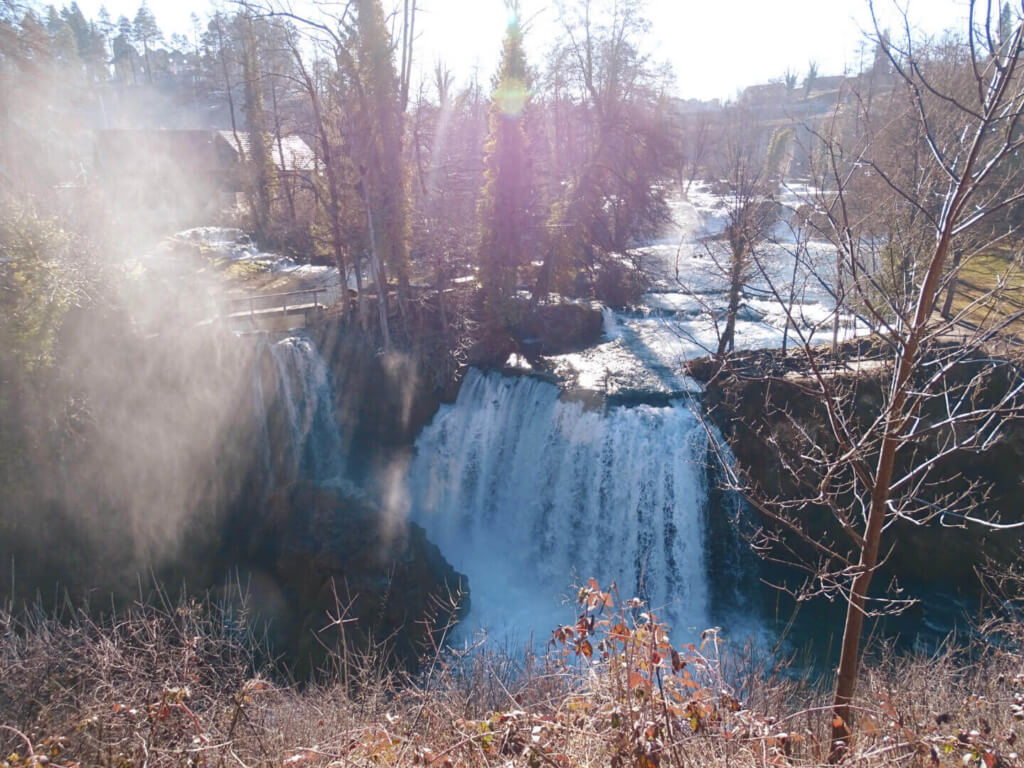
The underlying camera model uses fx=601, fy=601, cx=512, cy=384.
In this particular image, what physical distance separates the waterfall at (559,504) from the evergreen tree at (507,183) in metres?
4.01

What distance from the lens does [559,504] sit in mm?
14031

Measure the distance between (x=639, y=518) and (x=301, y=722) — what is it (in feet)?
28.9

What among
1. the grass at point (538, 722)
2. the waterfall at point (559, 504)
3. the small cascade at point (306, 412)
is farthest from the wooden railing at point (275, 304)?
the grass at point (538, 722)

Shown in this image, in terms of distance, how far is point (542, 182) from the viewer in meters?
19.6

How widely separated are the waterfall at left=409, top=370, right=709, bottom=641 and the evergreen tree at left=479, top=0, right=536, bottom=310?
13.1ft

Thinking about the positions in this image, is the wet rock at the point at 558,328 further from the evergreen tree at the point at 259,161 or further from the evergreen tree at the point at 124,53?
the evergreen tree at the point at 124,53

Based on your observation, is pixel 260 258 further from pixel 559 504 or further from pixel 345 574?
pixel 559 504

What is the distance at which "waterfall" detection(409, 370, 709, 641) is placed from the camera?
12.8 meters

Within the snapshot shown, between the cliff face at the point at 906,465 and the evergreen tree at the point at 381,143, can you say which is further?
the evergreen tree at the point at 381,143

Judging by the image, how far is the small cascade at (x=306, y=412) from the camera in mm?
16125

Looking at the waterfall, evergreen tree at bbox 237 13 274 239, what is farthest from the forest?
evergreen tree at bbox 237 13 274 239

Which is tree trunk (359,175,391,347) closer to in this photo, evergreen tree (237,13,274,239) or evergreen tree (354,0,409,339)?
evergreen tree (354,0,409,339)

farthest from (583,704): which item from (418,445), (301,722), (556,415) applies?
(418,445)

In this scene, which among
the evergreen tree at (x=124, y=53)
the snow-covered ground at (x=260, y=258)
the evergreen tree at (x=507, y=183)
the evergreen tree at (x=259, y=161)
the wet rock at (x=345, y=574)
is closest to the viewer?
the wet rock at (x=345, y=574)
